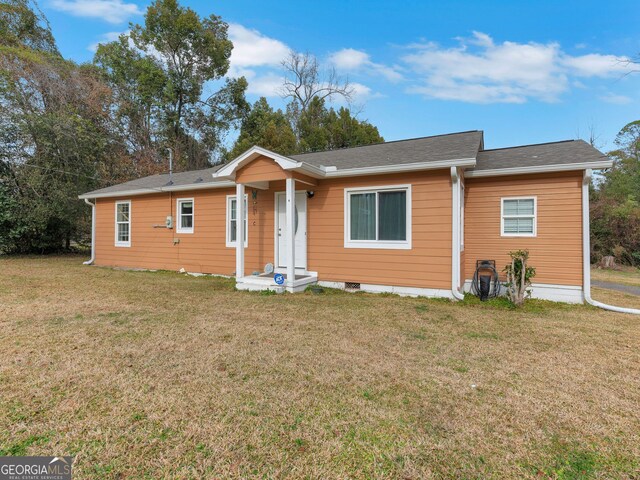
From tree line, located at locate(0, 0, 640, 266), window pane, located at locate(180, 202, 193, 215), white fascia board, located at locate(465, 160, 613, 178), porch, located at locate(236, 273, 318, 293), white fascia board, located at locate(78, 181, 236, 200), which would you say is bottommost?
porch, located at locate(236, 273, 318, 293)

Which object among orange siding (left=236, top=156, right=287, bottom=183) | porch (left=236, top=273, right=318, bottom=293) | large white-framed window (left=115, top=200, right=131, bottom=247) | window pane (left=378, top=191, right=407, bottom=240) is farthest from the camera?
large white-framed window (left=115, top=200, right=131, bottom=247)

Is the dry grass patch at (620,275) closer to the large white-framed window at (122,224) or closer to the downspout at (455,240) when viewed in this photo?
the downspout at (455,240)

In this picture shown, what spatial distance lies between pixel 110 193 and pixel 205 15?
58.5 ft

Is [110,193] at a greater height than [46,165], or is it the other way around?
[46,165]

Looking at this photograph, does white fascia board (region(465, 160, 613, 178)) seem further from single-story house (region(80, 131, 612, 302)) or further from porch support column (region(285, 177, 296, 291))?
porch support column (region(285, 177, 296, 291))

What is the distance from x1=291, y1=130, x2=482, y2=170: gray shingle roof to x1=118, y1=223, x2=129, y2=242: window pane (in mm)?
6712

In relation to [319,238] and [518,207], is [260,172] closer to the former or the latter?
[319,238]

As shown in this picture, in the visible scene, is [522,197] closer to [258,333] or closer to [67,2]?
[258,333]

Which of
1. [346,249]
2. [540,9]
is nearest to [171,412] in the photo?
[346,249]

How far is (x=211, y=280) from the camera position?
8742 millimetres

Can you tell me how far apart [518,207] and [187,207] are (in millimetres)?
8775

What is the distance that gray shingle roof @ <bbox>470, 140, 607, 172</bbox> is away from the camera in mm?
6285

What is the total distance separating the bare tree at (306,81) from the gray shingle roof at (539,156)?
16.9 meters

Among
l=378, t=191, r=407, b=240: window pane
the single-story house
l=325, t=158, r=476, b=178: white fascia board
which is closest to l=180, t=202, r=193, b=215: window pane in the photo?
the single-story house
